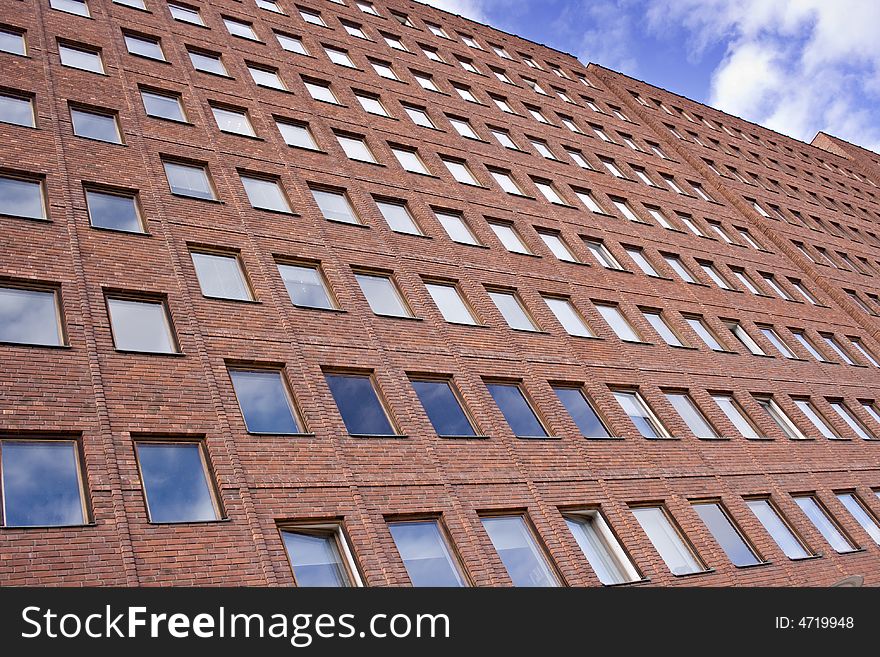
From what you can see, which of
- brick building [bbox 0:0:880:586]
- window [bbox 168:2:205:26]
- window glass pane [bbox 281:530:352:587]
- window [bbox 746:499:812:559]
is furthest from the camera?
window [bbox 168:2:205:26]

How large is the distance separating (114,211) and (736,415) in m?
18.5

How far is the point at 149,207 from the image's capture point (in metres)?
18.4

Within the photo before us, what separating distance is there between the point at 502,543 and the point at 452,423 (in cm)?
320

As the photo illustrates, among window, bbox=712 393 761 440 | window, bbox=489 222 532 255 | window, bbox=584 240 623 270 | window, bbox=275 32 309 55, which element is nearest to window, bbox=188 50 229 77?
window, bbox=275 32 309 55

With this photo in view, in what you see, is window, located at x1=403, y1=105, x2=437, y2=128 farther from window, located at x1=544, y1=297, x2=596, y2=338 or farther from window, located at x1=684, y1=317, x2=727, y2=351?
window, located at x1=684, y1=317, x2=727, y2=351

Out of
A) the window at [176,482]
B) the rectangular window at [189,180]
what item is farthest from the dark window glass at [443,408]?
the rectangular window at [189,180]

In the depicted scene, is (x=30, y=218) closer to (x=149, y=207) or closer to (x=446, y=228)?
(x=149, y=207)

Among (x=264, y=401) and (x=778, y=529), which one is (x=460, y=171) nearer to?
(x=264, y=401)

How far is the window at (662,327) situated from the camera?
25.0 m

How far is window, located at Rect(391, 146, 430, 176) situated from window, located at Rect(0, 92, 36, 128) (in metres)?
11.4

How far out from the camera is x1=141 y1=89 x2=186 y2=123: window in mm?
22375

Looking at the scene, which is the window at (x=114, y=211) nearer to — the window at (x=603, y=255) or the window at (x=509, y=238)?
the window at (x=509, y=238)

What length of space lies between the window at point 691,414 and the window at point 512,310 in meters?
4.64
